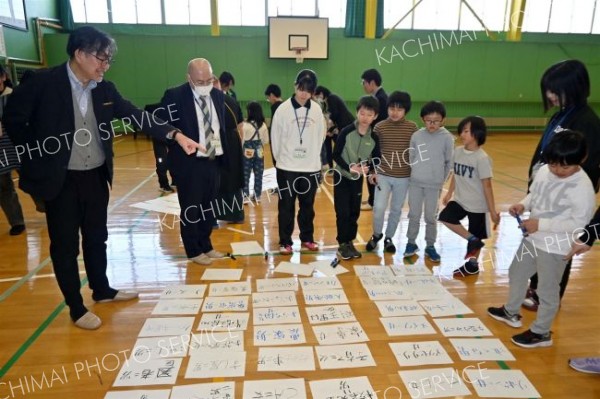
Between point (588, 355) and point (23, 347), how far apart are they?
9.73 ft

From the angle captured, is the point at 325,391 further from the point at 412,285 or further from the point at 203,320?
the point at 412,285

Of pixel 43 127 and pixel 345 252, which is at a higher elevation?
pixel 43 127

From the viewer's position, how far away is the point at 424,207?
3.29m

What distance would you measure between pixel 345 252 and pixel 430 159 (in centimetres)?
98

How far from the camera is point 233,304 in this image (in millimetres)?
2607

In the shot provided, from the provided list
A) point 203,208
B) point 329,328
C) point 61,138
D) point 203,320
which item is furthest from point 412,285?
point 61,138

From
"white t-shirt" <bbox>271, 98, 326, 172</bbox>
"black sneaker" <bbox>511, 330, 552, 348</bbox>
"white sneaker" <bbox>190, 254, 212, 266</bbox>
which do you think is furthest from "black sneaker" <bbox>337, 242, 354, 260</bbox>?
"black sneaker" <bbox>511, 330, 552, 348</bbox>

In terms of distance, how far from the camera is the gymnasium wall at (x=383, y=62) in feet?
37.8

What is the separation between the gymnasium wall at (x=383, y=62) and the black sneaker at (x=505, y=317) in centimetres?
1032

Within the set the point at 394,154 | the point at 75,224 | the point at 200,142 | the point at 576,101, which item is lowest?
the point at 75,224

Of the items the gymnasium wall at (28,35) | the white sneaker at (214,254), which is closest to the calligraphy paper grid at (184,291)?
the white sneaker at (214,254)

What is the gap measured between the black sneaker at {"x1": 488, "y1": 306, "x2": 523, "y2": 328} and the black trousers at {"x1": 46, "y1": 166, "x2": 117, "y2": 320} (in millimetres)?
2380

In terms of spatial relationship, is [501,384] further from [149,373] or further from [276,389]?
[149,373]

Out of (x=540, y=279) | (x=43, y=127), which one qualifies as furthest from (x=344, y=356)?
(x=43, y=127)
